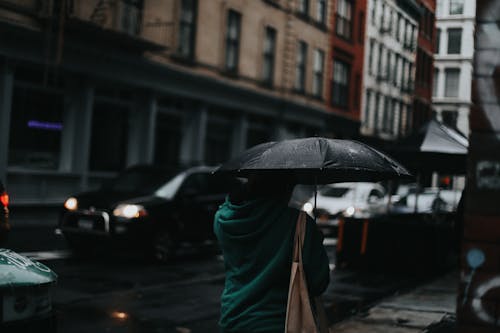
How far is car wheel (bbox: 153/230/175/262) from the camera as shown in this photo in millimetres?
12742

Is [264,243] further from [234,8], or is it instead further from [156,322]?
[234,8]

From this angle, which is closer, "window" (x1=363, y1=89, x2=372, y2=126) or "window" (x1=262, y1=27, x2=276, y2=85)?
"window" (x1=262, y1=27, x2=276, y2=85)

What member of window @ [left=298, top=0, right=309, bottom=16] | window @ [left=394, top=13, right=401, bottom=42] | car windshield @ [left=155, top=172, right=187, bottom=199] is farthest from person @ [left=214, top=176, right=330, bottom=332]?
window @ [left=394, top=13, right=401, bottom=42]

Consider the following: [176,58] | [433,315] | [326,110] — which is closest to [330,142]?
[433,315]

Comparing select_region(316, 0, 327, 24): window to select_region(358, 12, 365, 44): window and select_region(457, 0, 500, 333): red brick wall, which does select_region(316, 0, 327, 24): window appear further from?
select_region(457, 0, 500, 333): red brick wall

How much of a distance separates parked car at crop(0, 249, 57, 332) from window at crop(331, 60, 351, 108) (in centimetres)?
3413

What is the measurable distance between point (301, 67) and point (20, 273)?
30.4m

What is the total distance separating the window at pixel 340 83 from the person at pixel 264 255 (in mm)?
34935

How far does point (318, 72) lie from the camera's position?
35.9 meters

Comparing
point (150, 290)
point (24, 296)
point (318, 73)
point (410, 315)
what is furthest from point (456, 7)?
point (318, 73)

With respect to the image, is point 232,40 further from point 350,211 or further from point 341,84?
point 341,84

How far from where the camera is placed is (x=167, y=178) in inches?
535

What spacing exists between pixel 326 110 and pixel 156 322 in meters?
29.8

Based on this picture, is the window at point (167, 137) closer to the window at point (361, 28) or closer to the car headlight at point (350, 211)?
the car headlight at point (350, 211)
